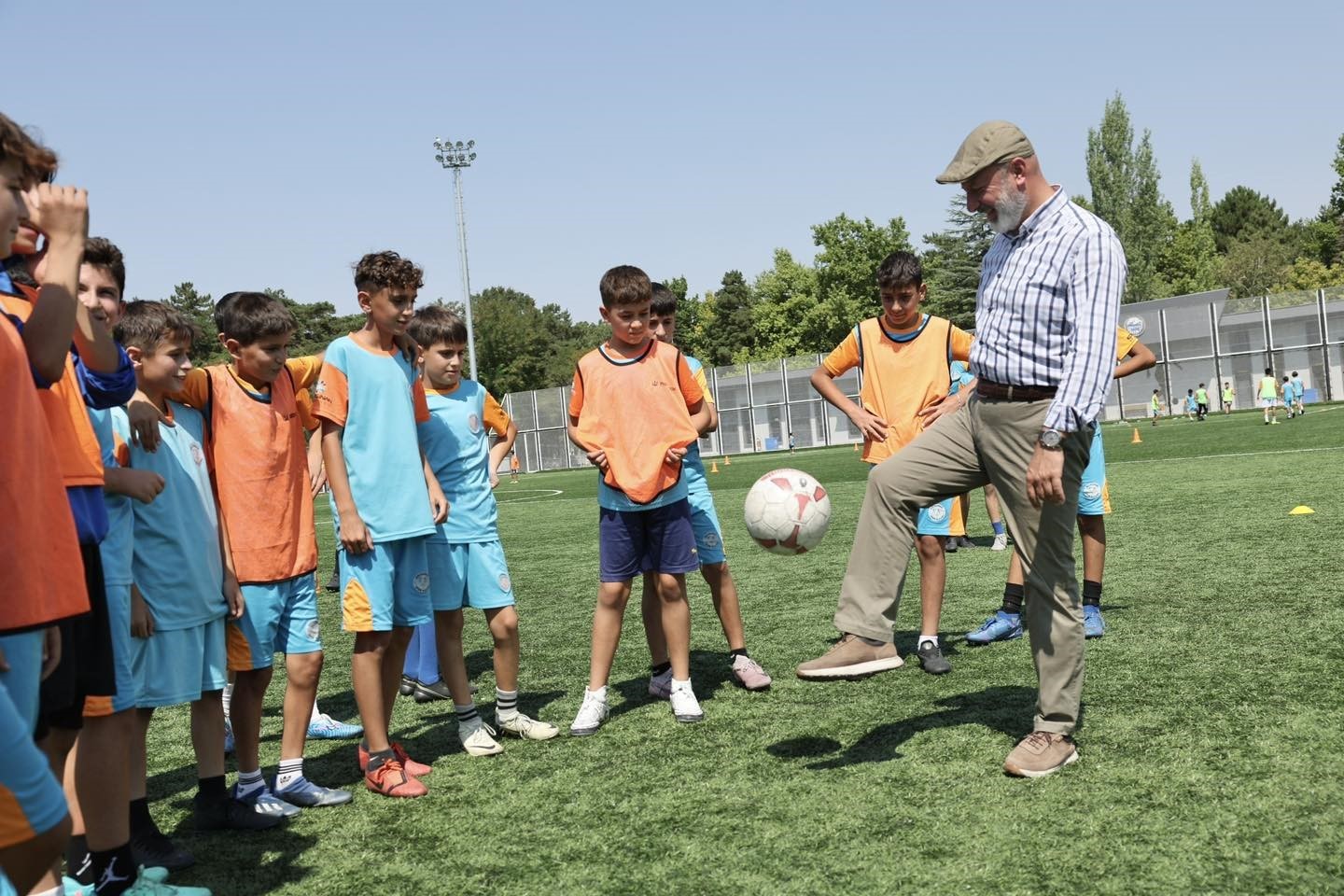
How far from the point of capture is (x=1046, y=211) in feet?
14.3

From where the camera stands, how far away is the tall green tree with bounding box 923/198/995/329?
229 ft

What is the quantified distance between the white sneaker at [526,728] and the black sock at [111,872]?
2.06 m

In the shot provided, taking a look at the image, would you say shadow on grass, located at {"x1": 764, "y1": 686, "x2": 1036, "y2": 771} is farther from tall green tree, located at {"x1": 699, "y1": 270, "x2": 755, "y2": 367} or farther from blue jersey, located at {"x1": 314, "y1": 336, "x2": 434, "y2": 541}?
tall green tree, located at {"x1": 699, "y1": 270, "x2": 755, "y2": 367}

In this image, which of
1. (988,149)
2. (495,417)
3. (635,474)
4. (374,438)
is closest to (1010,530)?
(988,149)

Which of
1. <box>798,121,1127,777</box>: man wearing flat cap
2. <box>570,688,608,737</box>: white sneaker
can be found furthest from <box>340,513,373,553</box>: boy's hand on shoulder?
<box>798,121,1127,777</box>: man wearing flat cap

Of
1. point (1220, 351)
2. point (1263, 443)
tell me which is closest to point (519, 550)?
point (1263, 443)

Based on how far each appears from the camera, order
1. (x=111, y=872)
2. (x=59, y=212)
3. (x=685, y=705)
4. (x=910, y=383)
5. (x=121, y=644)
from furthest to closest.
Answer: (x=910, y=383) → (x=685, y=705) → (x=121, y=644) → (x=111, y=872) → (x=59, y=212)

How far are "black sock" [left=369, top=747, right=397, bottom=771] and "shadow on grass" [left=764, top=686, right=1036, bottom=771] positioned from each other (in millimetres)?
1540

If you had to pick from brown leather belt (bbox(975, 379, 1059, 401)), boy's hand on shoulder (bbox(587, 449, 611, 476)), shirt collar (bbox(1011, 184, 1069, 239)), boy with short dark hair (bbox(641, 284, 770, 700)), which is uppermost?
shirt collar (bbox(1011, 184, 1069, 239))

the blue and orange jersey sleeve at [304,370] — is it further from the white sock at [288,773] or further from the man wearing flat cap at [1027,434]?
the man wearing flat cap at [1027,434]

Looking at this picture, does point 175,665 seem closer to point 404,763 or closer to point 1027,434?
point 404,763

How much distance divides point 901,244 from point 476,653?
6600 cm

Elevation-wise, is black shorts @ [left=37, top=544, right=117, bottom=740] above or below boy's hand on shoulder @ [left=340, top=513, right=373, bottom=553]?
below

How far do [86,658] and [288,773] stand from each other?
1.61 metres
